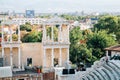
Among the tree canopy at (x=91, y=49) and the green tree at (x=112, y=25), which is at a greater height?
the green tree at (x=112, y=25)

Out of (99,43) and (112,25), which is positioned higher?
(112,25)

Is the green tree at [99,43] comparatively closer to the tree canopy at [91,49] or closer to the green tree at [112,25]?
the tree canopy at [91,49]

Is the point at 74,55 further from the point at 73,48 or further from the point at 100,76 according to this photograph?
the point at 100,76

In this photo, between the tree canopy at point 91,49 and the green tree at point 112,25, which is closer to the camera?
the tree canopy at point 91,49

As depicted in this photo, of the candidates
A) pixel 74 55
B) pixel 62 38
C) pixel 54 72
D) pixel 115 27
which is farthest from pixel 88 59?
pixel 115 27

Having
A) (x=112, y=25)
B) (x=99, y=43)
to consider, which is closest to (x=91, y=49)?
(x=99, y=43)

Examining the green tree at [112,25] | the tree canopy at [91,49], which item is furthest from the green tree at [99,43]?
the green tree at [112,25]

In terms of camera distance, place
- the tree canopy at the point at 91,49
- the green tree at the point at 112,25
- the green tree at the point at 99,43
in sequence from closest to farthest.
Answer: the tree canopy at the point at 91,49 → the green tree at the point at 99,43 → the green tree at the point at 112,25

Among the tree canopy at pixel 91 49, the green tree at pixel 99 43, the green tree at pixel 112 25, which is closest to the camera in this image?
the tree canopy at pixel 91 49

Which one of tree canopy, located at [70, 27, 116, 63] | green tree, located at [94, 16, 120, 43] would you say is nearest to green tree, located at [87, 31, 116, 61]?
tree canopy, located at [70, 27, 116, 63]

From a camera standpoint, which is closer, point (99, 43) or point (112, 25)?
point (99, 43)

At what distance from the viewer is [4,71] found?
27.3 metres

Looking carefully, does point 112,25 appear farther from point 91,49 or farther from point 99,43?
point 91,49

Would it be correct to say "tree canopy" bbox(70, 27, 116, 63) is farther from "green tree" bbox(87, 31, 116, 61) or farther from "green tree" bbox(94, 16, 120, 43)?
"green tree" bbox(94, 16, 120, 43)
